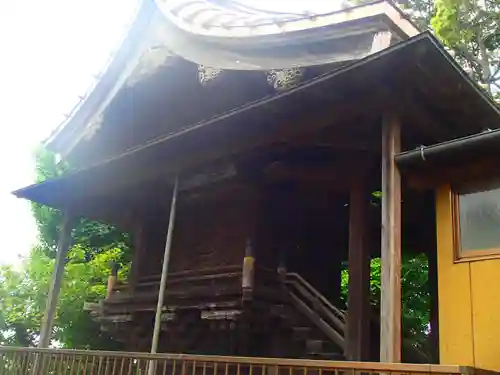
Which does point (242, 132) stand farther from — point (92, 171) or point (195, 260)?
point (195, 260)

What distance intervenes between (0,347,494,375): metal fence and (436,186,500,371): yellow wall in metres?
0.81

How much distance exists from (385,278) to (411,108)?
6.26 ft

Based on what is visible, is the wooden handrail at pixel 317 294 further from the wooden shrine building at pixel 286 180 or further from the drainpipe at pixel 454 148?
the drainpipe at pixel 454 148

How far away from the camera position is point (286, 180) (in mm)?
8266

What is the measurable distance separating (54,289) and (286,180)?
3.97 m

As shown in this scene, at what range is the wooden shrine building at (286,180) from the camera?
5.54 metres

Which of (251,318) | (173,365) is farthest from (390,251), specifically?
(251,318)

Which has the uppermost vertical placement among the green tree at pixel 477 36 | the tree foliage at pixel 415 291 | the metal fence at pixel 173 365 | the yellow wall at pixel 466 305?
the green tree at pixel 477 36

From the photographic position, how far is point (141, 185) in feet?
31.2

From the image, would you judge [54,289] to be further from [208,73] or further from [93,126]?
[208,73]

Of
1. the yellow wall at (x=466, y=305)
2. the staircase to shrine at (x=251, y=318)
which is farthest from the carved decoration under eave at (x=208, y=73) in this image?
the yellow wall at (x=466, y=305)

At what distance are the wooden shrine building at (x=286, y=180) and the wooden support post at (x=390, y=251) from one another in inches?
0.5

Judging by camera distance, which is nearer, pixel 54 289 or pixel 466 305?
pixel 466 305

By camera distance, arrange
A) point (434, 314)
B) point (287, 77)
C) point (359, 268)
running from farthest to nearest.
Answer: point (434, 314) < point (359, 268) < point (287, 77)
